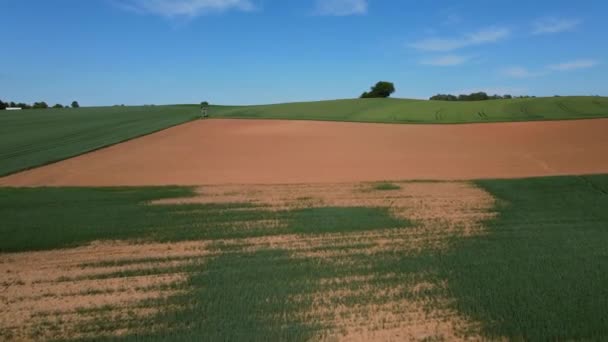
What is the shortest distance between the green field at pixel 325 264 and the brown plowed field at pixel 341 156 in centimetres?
323

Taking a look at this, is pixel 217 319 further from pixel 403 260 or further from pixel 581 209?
pixel 581 209

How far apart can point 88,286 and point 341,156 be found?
12612 mm

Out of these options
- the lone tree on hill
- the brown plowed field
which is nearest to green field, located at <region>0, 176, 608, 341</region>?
the brown plowed field

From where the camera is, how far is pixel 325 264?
629 centimetres

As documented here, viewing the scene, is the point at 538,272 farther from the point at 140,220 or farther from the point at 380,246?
the point at 140,220

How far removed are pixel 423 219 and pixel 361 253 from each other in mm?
2436

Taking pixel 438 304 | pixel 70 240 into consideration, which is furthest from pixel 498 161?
pixel 70 240

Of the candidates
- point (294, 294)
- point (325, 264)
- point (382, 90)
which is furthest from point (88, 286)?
point (382, 90)

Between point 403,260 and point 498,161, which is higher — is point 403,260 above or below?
below

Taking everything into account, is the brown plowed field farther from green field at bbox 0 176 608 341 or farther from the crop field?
green field at bbox 0 176 608 341

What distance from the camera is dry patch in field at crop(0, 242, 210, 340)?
481 centimetres

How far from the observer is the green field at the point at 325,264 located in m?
4.72

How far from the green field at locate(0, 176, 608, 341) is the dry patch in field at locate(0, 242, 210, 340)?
0.04 m

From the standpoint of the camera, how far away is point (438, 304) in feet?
16.8
